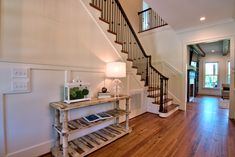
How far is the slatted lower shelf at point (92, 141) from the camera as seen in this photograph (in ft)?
5.97

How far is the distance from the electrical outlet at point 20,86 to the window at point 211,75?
9.57 metres

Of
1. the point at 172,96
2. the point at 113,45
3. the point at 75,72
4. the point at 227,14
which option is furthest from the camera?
the point at 172,96

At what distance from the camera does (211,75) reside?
8.33 meters

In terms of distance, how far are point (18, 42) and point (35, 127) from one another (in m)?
1.10

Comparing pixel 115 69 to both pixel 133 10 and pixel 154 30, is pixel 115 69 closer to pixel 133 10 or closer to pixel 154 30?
pixel 154 30

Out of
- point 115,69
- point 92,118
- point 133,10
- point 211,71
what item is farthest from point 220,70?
point 92,118

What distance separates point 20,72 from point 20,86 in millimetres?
171

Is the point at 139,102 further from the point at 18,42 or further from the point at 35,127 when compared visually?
the point at 18,42

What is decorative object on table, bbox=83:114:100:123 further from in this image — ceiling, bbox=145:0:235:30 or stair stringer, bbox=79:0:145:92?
ceiling, bbox=145:0:235:30

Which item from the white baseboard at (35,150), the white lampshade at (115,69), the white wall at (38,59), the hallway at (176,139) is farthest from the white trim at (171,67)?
the white baseboard at (35,150)

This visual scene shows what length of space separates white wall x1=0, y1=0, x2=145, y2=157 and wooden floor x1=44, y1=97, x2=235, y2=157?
88 cm

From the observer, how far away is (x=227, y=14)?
3.26m

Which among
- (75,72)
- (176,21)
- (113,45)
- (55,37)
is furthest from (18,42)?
(176,21)

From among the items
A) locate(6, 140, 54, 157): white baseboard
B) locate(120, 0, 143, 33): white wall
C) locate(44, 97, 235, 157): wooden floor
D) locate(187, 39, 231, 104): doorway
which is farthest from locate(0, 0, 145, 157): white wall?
locate(187, 39, 231, 104): doorway
